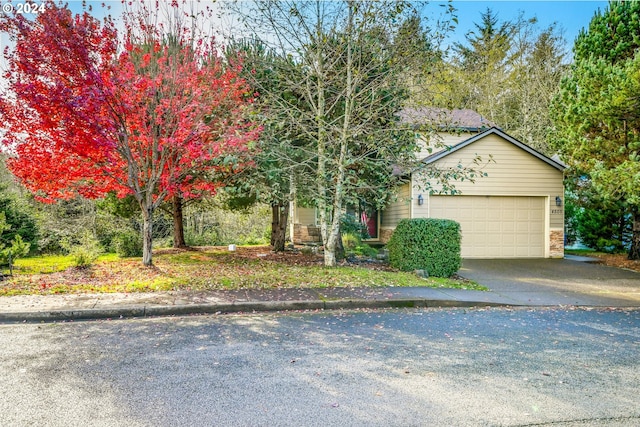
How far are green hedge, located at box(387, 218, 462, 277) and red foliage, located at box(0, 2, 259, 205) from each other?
4.36m

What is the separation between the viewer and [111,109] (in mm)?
8422

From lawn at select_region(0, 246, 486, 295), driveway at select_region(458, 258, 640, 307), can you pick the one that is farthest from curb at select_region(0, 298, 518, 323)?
driveway at select_region(458, 258, 640, 307)

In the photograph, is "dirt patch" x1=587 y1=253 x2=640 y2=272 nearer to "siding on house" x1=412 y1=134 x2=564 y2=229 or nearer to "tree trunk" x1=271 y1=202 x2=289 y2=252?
"siding on house" x1=412 y1=134 x2=564 y2=229

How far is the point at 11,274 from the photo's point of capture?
8.77 m

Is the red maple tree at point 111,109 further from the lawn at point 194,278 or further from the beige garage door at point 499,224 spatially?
the beige garage door at point 499,224

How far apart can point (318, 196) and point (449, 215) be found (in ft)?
20.3

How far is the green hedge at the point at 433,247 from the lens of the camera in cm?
988

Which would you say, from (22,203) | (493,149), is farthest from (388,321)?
(22,203)

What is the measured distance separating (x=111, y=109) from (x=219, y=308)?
4.78 m

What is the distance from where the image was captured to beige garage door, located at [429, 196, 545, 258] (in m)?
14.1

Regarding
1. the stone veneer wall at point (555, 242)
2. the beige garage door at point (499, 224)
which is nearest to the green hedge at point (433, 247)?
the beige garage door at point (499, 224)

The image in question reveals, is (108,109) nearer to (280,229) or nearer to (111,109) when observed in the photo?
(111,109)

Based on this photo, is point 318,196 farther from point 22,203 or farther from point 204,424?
point 22,203

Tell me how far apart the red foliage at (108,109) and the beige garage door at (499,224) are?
8060 mm
